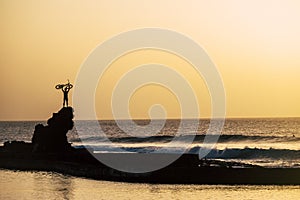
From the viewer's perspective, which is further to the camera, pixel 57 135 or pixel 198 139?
pixel 198 139

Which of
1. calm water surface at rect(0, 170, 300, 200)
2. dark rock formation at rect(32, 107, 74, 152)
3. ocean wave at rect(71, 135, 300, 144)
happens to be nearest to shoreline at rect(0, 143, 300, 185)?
calm water surface at rect(0, 170, 300, 200)

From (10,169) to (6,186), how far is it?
453 inches

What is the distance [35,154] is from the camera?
53375 mm

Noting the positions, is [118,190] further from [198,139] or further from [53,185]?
[198,139]

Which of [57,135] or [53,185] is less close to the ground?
[57,135]

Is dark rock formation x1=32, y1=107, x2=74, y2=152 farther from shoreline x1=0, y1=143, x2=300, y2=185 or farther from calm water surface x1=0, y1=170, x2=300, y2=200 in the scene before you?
calm water surface x1=0, y1=170, x2=300, y2=200

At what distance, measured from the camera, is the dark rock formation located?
54.7 m

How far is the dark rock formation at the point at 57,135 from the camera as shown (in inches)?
2153

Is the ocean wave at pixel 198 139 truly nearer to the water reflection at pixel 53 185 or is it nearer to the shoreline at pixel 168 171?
the shoreline at pixel 168 171

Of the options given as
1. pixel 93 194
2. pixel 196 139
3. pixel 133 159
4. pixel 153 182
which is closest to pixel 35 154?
pixel 133 159

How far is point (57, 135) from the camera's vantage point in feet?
180

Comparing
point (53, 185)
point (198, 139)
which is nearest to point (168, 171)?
point (53, 185)

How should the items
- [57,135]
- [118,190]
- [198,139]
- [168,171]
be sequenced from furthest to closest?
[198,139]
[57,135]
[168,171]
[118,190]

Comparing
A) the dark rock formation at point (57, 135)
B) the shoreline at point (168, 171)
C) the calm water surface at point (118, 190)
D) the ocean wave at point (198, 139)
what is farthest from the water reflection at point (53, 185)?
the ocean wave at point (198, 139)
